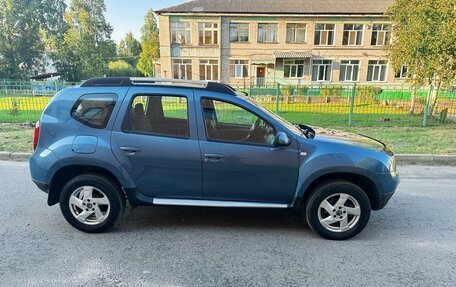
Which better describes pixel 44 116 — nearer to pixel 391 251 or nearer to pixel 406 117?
pixel 391 251

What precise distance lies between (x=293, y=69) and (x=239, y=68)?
5259mm

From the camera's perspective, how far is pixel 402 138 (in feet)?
27.8

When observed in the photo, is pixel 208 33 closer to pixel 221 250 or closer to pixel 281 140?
pixel 281 140

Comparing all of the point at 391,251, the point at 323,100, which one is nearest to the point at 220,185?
the point at 391,251

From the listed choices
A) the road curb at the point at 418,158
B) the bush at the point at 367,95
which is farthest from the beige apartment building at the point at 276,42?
the road curb at the point at 418,158

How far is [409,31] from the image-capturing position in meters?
11.4

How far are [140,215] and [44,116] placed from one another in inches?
68.0

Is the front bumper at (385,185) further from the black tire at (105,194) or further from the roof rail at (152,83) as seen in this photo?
the black tire at (105,194)

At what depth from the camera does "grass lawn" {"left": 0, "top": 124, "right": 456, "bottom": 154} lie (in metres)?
7.25

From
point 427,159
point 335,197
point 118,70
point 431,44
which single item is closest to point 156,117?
point 335,197

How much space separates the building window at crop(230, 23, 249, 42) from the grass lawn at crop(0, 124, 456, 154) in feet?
65.1

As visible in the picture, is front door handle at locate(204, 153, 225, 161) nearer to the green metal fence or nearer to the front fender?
the front fender

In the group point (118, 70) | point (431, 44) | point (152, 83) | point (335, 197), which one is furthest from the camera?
point (118, 70)

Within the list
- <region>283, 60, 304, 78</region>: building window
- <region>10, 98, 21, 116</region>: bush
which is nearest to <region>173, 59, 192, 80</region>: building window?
<region>283, 60, 304, 78</region>: building window
